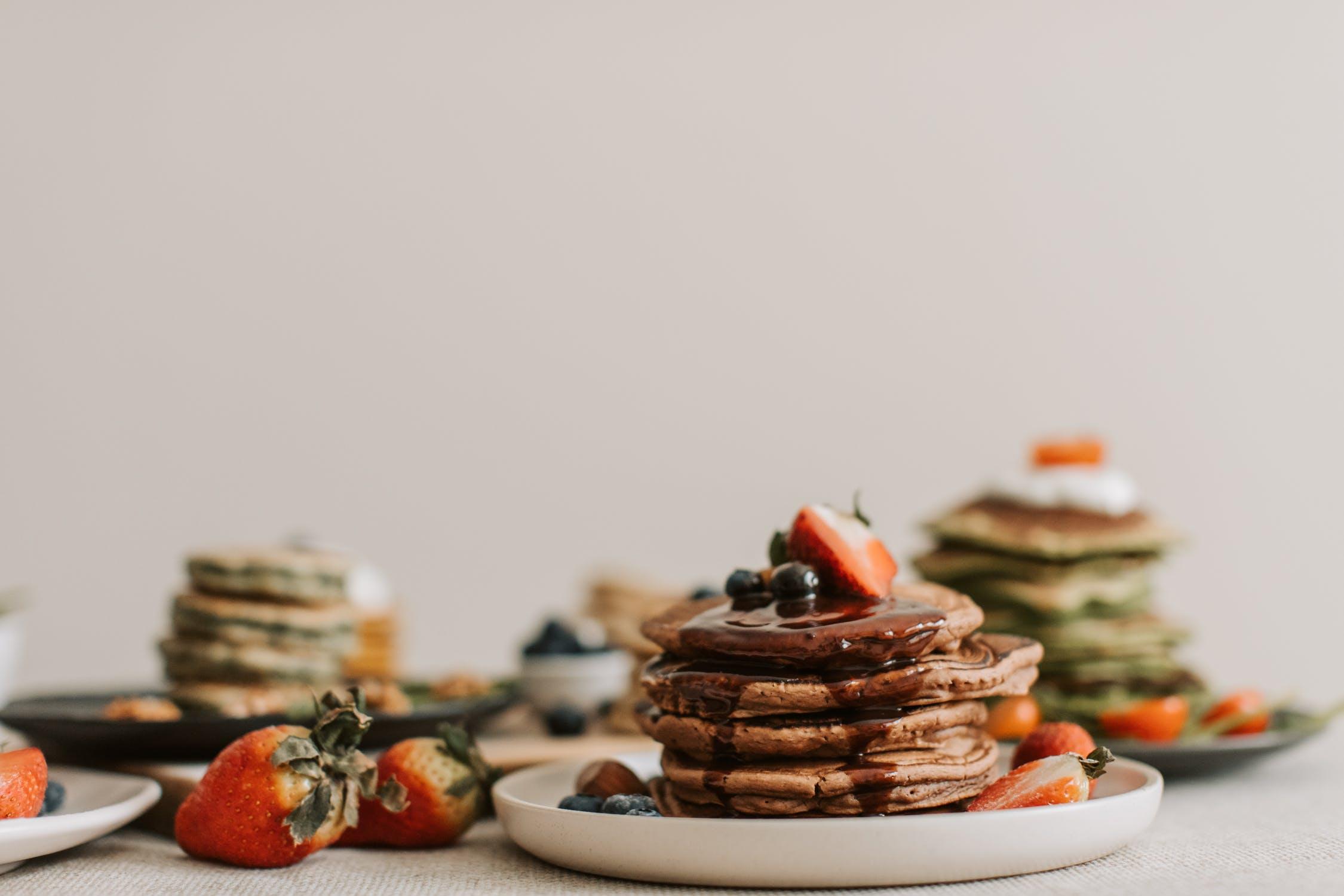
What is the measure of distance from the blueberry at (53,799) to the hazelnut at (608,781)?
690 mm

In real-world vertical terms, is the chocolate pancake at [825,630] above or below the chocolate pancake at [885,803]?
above

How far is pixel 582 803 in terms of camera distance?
1.54 meters

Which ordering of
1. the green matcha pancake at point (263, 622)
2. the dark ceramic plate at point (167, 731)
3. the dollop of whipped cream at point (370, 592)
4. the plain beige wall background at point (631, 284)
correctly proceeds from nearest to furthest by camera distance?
1. the dark ceramic plate at point (167, 731)
2. the green matcha pancake at point (263, 622)
3. the dollop of whipped cream at point (370, 592)
4. the plain beige wall background at point (631, 284)

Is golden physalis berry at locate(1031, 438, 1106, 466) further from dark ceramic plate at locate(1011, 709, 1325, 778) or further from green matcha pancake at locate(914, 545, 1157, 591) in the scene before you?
dark ceramic plate at locate(1011, 709, 1325, 778)

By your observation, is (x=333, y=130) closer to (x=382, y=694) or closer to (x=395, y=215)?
(x=395, y=215)

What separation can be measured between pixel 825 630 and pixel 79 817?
0.91 m

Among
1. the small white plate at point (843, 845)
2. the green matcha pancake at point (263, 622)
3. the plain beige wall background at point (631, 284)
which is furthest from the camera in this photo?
the plain beige wall background at point (631, 284)

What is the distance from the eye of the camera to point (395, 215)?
468 cm

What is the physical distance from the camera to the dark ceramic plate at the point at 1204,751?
2.04m

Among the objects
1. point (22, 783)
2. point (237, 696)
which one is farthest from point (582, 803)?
point (237, 696)

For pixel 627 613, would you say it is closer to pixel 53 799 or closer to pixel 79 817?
pixel 53 799

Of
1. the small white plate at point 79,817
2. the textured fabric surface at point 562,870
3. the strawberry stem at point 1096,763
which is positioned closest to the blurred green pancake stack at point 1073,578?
the textured fabric surface at point 562,870

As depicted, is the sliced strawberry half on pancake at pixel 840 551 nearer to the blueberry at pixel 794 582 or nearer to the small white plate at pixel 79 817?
the blueberry at pixel 794 582

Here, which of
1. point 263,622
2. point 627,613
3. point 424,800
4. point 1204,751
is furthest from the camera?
point 627,613
